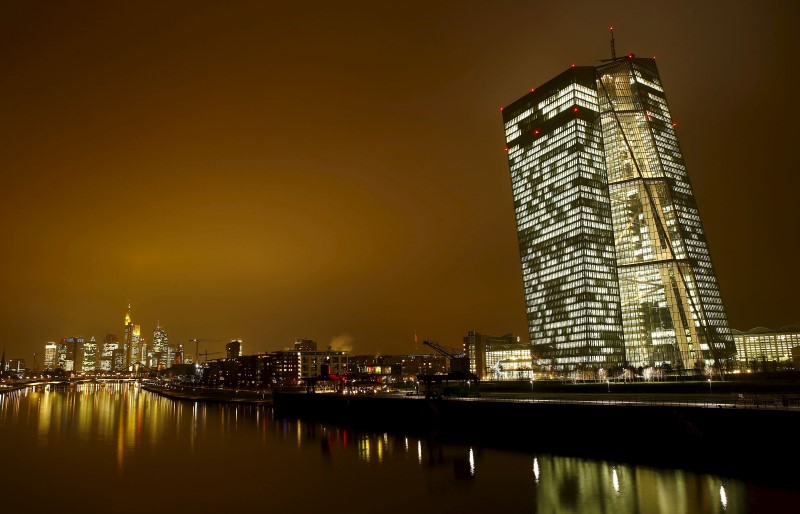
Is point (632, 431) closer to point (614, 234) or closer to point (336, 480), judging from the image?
point (336, 480)

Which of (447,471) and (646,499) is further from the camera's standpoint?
(447,471)

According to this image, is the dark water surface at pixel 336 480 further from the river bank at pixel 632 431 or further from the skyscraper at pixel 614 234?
the skyscraper at pixel 614 234

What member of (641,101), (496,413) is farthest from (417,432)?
(641,101)

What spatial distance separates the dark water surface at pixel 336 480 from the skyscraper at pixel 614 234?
90340 mm

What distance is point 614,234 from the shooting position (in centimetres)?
16300

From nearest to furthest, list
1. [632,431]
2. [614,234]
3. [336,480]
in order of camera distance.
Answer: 1. [336,480]
2. [632,431]
3. [614,234]

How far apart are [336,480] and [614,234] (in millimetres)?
126792

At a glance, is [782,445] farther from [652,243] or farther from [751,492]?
[652,243]

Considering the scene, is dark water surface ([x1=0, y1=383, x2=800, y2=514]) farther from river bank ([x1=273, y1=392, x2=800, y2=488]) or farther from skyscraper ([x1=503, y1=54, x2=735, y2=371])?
skyscraper ([x1=503, y1=54, x2=735, y2=371])

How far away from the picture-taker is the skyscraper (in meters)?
148

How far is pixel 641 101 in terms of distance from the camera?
538 ft

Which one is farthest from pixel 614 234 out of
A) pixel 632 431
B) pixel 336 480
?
pixel 336 480

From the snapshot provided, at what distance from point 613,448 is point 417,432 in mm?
35199

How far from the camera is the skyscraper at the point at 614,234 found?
148m
